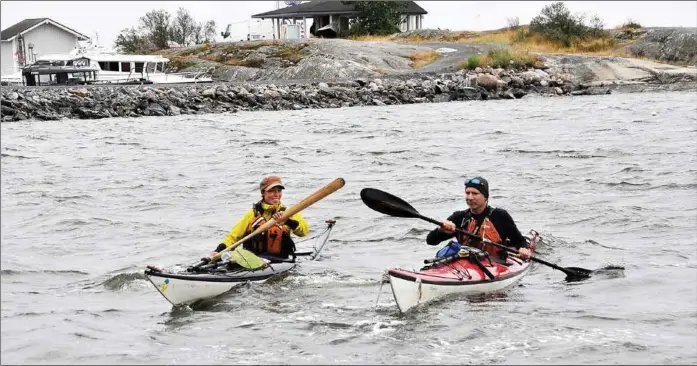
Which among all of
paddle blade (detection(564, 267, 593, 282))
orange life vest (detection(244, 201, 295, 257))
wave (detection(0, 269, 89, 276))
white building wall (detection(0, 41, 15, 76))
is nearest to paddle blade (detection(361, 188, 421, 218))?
orange life vest (detection(244, 201, 295, 257))

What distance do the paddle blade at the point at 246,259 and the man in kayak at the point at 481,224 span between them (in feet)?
5.45

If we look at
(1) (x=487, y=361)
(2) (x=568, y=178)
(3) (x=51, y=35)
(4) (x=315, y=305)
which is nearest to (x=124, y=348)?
(4) (x=315, y=305)

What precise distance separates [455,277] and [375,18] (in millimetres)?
51353

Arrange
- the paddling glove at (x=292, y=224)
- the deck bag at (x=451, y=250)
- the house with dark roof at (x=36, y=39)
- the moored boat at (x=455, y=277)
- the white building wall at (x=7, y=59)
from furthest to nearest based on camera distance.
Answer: the house with dark roof at (x=36, y=39)
the white building wall at (x=7, y=59)
the paddling glove at (x=292, y=224)
the deck bag at (x=451, y=250)
the moored boat at (x=455, y=277)

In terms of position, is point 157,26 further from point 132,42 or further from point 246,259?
point 246,259

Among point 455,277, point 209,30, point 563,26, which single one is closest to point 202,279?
point 455,277

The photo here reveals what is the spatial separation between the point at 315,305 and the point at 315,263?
6.76 feet

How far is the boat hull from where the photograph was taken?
27.9 ft

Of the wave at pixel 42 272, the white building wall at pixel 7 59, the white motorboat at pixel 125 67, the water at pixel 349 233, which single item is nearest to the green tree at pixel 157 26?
the white building wall at pixel 7 59

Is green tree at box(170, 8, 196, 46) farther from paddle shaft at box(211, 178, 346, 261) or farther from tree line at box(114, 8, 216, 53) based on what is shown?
paddle shaft at box(211, 178, 346, 261)

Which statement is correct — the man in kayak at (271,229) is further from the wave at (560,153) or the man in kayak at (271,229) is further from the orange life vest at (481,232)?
the wave at (560,153)

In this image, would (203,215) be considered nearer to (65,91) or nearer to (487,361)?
(487,361)

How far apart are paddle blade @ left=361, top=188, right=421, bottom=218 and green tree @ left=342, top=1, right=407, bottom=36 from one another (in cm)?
4977

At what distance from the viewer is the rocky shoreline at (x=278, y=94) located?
3052 cm
